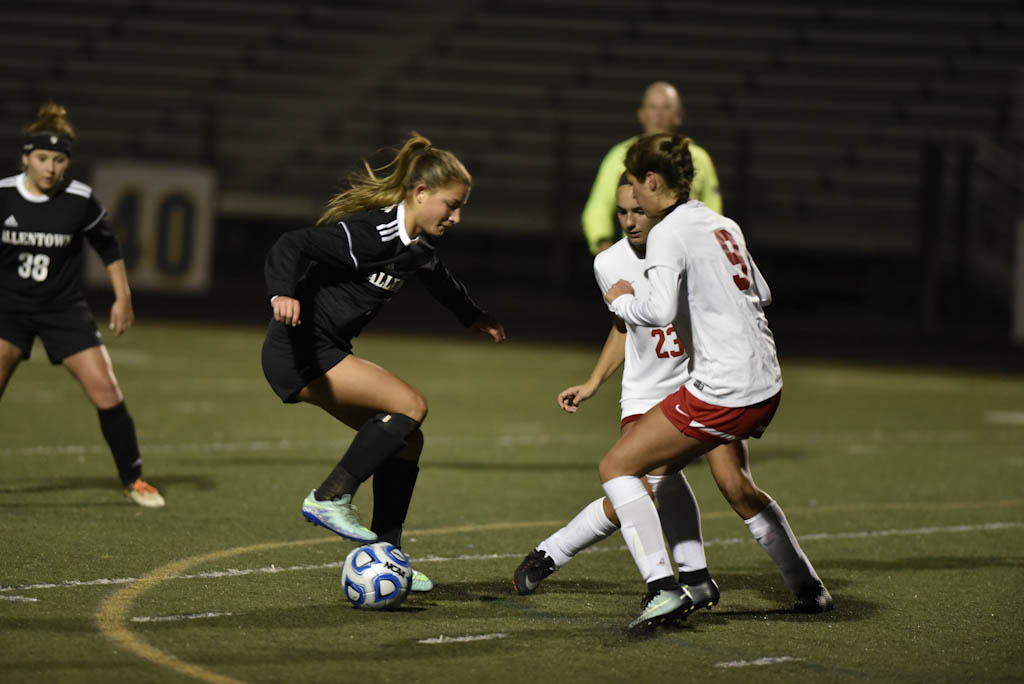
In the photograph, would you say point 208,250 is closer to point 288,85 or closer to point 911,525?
point 288,85

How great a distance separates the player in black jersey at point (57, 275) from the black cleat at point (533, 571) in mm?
2654

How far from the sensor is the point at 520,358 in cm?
1633

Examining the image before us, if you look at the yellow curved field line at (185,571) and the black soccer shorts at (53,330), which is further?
the black soccer shorts at (53,330)

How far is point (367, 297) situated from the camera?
5.90 m

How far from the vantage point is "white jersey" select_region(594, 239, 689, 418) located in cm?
576

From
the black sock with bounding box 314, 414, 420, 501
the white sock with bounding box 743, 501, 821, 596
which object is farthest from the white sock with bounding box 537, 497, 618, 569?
the black sock with bounding box 314, 414, 420, 501

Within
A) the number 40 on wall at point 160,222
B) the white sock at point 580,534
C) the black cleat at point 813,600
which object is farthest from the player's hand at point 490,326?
the number 40 on wall at point 160,222

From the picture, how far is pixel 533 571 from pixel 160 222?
14.6 meters

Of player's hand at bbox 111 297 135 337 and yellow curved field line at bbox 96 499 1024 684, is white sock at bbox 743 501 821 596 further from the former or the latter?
player's hand at bbox 111 297 135 337

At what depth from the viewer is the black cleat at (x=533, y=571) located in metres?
5.70

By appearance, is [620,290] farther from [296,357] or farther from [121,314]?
[121,314]

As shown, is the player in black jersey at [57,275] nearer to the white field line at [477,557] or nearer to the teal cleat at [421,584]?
the white field line at [477,557]

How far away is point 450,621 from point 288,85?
21053 mm

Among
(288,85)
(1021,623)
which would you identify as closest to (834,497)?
(1021,623)
